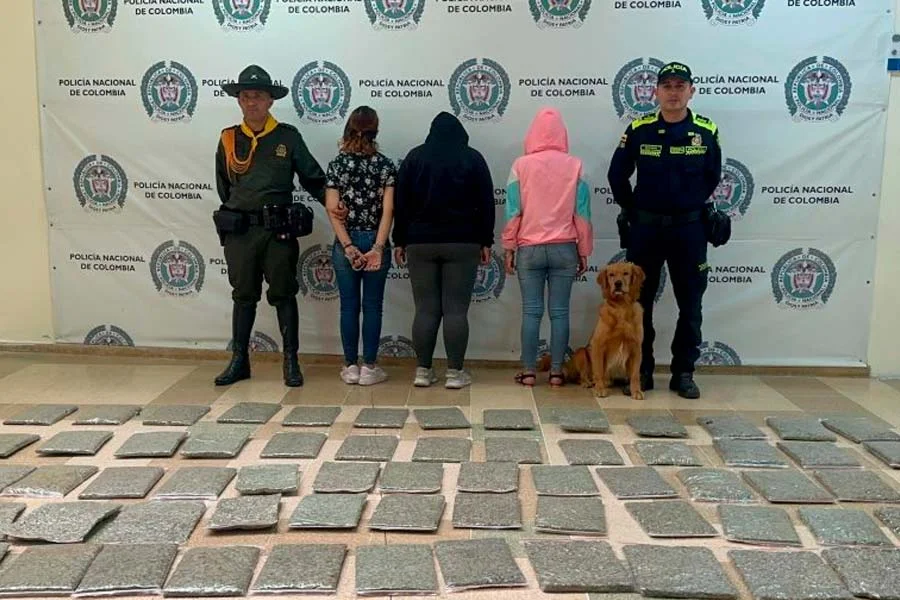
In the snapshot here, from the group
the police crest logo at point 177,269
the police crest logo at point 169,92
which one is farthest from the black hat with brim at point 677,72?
the police crest logo at point 177,269

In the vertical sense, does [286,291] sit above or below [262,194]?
below

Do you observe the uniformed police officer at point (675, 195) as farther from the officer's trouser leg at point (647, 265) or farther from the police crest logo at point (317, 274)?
the police crest logo at point (317, 274)

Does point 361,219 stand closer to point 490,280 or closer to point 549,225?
point 490,280

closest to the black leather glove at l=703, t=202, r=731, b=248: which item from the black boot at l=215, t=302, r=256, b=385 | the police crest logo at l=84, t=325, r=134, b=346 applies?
the black boot at l=215, t=302, r=256, b=385

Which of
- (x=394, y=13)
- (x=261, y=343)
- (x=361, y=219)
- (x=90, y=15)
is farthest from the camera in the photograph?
(x=261, y=343)

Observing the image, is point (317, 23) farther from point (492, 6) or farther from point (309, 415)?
point (309, 415)

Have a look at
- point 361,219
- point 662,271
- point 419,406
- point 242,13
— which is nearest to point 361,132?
point 361,219

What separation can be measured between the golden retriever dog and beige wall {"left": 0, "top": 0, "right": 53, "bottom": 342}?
11.7ft

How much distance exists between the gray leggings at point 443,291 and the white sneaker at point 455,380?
0.15 feet

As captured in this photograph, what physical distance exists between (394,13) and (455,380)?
221 cm

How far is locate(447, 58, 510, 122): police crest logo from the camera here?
4430 millimetres

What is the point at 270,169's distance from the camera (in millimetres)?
4105

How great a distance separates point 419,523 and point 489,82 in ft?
9.39

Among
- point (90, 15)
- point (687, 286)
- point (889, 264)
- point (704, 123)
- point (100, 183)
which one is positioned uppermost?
point (90, 15)
